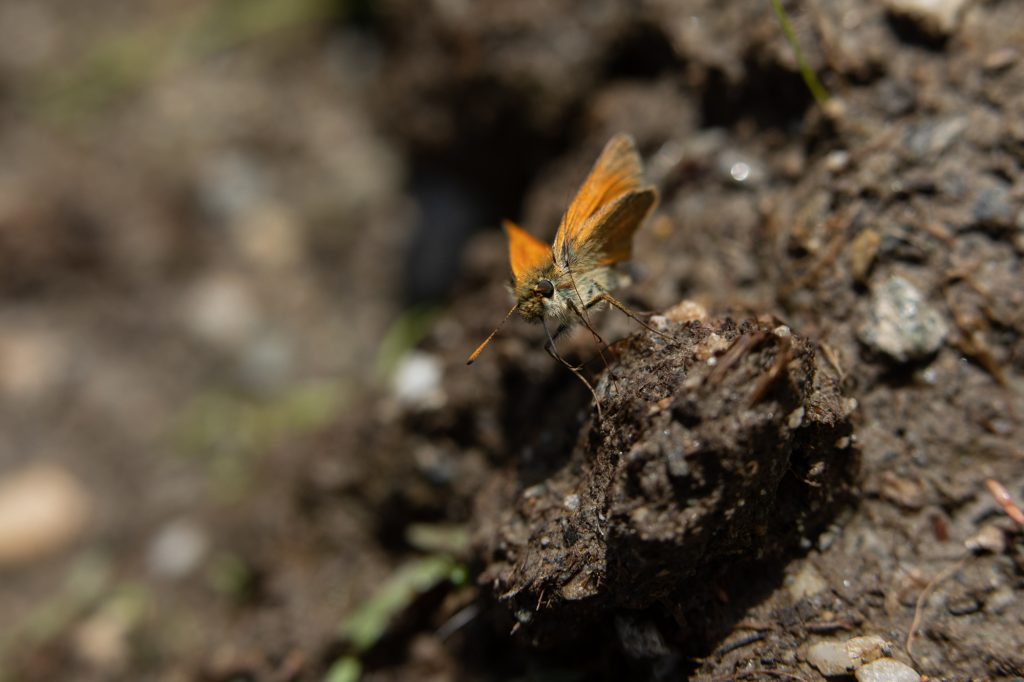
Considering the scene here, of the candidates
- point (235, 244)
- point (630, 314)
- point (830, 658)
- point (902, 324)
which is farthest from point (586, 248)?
point (235, 244)

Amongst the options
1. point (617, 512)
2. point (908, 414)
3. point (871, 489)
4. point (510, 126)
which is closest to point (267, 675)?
point (617, 512)

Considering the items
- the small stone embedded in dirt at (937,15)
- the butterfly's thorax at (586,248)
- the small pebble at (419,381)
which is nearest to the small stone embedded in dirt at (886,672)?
the butterfly's thorax at (586,248)

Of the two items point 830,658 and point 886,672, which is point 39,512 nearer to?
point 830,658

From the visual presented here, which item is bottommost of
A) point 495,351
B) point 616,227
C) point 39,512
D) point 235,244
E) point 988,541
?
point 988,541

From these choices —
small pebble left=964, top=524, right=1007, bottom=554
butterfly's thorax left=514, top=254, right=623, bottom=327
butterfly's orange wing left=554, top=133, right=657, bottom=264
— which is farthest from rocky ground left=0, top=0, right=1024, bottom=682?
butterfly's orange wing left=554, top=133, right=657, bottom=264

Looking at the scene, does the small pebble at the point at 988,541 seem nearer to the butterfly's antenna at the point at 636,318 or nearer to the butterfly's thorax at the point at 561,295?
the butterfly's antenna at the point at 636,318

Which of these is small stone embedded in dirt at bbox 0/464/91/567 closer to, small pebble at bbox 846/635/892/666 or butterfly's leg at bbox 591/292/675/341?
butterfly's leg at bbox 591/292/675/341
